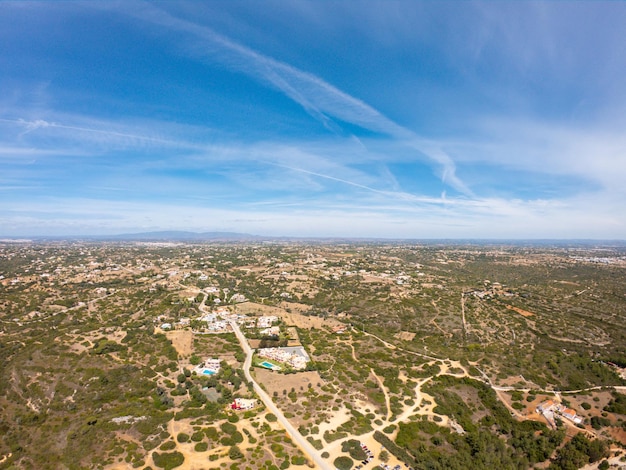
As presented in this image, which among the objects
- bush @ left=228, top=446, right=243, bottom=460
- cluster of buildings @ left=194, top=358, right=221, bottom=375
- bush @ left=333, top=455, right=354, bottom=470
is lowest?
bush @ left=333, top=455, right=354, bottom=470

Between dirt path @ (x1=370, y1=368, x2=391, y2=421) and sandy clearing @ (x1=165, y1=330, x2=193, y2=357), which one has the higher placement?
sandy clearing @ (x1=165, y1=330, x2=193, y2=357)

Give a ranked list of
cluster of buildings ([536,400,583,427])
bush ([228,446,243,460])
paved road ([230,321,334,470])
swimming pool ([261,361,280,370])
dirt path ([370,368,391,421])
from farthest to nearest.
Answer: swimming pool ([261,361,280,370]) < dirt path ([370,368,391,421]) < cluster of buildings ([536,400,583,427]) < paved road ([230,321,334,470]) < bush ([228,446,243,460])

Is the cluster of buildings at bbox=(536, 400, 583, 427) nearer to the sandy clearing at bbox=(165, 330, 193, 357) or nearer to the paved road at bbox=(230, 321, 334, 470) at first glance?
the paved road at bbox=(230, 321, 334, 470)

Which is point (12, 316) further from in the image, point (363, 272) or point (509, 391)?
Answer: point (363, 272)

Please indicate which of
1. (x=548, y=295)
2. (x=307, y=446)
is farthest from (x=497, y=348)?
(x=548, y=295)

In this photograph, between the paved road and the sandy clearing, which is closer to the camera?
the paved road

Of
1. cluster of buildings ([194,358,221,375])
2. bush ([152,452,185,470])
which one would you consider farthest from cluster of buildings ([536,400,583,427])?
cluster of buildings ([194,358,221,375])

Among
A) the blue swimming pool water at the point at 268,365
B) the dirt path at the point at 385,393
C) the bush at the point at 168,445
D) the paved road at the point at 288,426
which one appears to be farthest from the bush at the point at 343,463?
the blue swimming pool water at the point at 268,365
